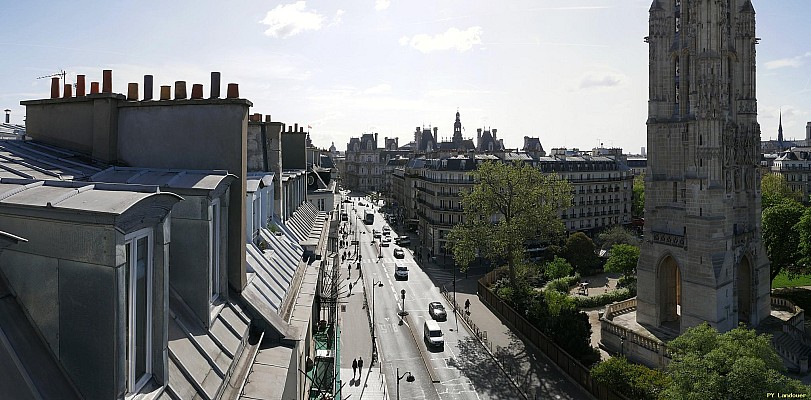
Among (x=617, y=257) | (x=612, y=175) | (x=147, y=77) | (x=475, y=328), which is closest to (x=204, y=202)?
(x=147, y=77)

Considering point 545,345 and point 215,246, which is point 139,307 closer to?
point 215,246

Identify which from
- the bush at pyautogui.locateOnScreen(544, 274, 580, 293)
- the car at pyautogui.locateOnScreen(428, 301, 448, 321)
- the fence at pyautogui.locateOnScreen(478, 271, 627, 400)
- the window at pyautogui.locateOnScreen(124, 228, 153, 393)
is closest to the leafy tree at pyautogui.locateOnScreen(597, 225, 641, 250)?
the bush at pyautogui.locateOnScreen(544, 274, 580, 293)

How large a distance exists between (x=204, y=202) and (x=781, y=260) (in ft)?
171

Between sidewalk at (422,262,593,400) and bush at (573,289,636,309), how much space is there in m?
7.89

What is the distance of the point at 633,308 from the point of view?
131 ft

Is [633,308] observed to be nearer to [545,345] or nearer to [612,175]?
[545,345]

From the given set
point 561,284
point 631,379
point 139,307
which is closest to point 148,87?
point 139,307

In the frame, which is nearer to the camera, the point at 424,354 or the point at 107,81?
the point at 107,81

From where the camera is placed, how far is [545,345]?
112 feet

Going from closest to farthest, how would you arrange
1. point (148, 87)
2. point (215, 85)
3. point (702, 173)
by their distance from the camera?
point (215, 85), point (148, 87), point (702, 173)

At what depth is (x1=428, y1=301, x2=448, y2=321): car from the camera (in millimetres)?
40812

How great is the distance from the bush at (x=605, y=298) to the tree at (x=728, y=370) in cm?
2318

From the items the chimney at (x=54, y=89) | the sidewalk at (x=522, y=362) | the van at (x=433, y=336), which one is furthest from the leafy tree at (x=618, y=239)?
the chimney at (x=54, y=89)

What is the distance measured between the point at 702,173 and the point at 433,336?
1961 cm
